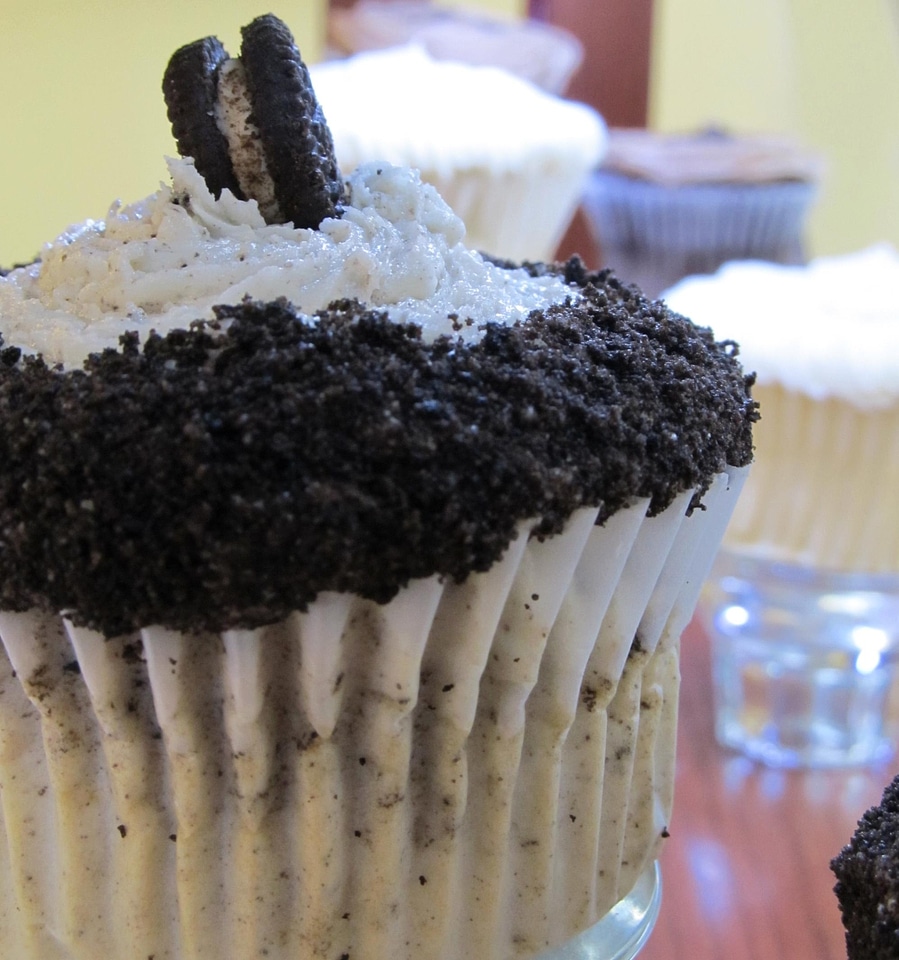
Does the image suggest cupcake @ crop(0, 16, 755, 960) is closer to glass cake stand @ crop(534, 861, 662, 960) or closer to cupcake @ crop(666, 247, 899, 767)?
glass cake stand @ crop(534, 861, 662, 960)

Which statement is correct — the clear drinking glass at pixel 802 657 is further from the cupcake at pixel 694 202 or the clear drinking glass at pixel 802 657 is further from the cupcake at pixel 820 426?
the cupcake at pixel 694 202

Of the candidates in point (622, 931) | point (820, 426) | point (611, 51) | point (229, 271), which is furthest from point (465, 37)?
point (622, 931)

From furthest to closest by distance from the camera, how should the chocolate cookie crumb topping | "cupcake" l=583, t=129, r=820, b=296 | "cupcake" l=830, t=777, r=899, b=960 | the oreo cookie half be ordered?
"cupcake" l=583, t=129, r=820, b=296, the oreo cookie half, "cupcake" l=830, t=777, r=899, b=960, the chocolate cookie crumb topping

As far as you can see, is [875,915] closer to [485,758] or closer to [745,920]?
[485,758]

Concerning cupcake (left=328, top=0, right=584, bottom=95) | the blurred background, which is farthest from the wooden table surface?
cupcake (left=328, top=0, right=584, bottom=95)

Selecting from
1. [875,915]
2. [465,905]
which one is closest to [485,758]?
[465,905]

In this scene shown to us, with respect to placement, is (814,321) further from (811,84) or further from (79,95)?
(811,84)

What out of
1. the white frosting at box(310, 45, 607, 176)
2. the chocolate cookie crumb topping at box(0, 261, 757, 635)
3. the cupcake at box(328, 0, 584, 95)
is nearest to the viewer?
the chocolate cookie crumb topping at box(0, 261, 757, 635)

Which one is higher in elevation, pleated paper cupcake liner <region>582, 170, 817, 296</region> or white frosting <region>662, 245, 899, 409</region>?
white frosting <region>662, 245, 899, 409</region>

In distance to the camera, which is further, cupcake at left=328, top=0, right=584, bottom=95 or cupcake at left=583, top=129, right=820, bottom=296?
cupcake at left=583, top=129, right=820, bottom=296
